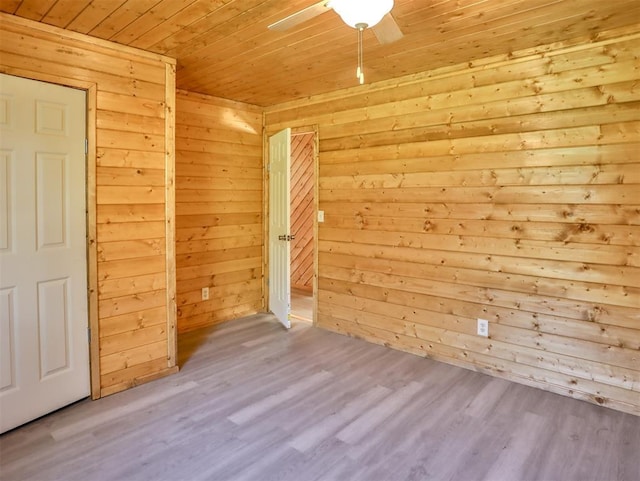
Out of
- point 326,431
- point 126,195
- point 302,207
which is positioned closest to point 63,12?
point 126,195

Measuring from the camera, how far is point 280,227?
445 cm

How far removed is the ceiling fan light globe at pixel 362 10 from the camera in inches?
63.9

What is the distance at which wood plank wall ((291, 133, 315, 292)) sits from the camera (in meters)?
6.26

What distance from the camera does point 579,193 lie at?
2.74 m

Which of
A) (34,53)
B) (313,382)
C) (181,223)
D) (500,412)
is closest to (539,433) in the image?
(500,412)

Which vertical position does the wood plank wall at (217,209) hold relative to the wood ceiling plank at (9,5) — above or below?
below

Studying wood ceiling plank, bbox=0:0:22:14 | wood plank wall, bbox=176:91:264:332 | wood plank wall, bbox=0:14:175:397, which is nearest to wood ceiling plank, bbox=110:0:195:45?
wood plank wall, bbox=0:14:175:397

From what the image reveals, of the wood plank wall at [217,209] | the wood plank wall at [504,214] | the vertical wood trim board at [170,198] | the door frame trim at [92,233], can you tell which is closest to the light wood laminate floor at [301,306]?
the wood plank wall at [217,209]

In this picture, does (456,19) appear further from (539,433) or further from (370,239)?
(539,433)

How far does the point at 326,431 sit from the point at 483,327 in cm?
153

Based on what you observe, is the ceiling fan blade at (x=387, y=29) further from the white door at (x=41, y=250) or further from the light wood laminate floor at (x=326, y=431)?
the light wood laminate floor at (x=326, y=431)

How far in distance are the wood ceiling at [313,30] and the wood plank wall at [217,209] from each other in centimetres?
85

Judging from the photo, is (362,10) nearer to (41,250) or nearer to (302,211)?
(41,250)

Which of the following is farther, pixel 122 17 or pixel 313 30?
pixel 313 30
